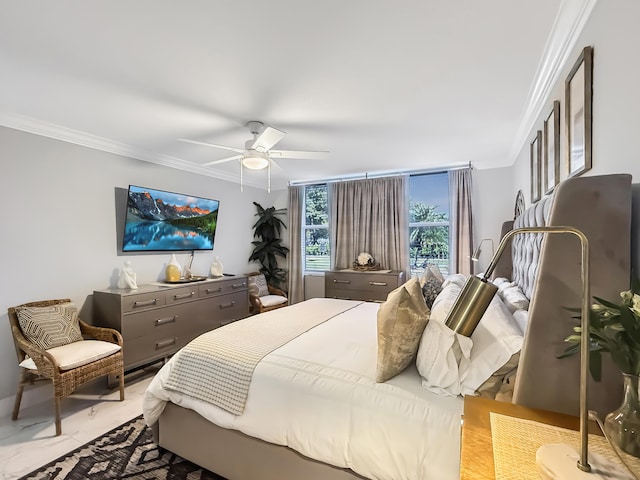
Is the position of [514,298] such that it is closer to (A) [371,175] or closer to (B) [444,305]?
(B) [444,305]

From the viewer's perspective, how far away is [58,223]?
2896 millimetres

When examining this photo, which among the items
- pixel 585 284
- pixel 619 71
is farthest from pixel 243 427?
pixel 619 71

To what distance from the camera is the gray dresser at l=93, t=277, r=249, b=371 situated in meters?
2.96

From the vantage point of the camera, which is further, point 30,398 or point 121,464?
point 30,398

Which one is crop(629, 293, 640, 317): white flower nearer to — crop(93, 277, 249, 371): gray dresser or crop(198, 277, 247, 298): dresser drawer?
crop(93, 277, 249, 371): gray dresser

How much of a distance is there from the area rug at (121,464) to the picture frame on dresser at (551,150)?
281 cm

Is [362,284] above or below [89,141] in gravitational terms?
below

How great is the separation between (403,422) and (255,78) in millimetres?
2144

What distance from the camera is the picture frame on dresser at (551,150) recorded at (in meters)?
1.83

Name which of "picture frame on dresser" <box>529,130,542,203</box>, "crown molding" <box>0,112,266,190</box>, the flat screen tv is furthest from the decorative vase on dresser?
"crown molding" <box>0,112,266,190</box>

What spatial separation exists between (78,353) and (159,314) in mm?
850

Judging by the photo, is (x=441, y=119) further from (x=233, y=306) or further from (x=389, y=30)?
(x=233, y=306)

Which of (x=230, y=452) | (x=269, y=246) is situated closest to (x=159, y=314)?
(x=230, y=452)

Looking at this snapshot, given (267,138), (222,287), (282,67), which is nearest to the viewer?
(282,67)
